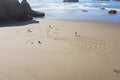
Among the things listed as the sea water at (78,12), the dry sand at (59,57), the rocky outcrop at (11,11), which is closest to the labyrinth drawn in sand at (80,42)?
the dry sand at (59,57)

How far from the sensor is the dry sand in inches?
272

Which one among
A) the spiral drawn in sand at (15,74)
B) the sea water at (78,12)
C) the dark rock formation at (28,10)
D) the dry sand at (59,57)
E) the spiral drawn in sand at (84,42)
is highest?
the spiral drawn in sand at (15,74)

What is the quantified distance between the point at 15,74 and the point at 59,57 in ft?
7.86

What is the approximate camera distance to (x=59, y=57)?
866 centimetres

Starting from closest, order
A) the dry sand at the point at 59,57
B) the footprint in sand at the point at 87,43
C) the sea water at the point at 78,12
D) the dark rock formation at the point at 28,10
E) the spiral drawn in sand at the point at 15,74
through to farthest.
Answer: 1. the spiral drawn in sand at the point at 15,74
2. the dry sand at the point at 59,57
3. the footprint in sand at the point at 87,43
4. the dark rock formation at the point at 28,10
5. the sea water at the point at 78,12

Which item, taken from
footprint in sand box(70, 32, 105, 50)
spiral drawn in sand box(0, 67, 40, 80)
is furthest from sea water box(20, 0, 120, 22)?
spiral drawn in sand box(0, 67, 40, 80)

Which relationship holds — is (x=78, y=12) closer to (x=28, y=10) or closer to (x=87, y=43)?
(x=28, y=10)

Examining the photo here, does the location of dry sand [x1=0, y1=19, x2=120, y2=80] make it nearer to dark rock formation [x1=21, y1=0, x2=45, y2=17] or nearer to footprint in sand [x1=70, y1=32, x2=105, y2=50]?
footprint in sand [x1=70, y1=32, x2=105, y2=50]

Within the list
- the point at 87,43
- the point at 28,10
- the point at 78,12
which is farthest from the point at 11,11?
the point at 78,12

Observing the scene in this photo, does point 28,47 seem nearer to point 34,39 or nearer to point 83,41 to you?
point 34,39

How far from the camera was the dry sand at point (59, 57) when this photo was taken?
690 centimetres

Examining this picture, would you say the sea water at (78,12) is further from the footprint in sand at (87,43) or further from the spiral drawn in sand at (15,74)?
the spiral drawn in sand at (15,74)

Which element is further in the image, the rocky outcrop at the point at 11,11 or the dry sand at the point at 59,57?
the rocky outcrop at the point at 11,11

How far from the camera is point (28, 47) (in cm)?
1009
